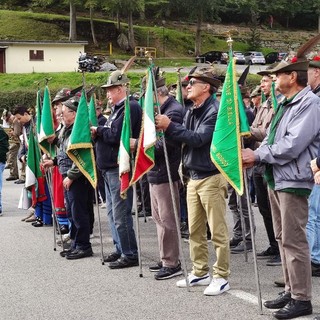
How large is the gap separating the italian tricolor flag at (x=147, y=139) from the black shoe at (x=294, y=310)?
7.20 ft

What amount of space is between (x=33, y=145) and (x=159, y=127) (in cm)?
461

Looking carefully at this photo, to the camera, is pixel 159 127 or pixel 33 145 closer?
pixel 159 127

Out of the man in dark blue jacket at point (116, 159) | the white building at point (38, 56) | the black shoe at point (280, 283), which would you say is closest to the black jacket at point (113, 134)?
the man in dark blue jacket at point (116, 159)

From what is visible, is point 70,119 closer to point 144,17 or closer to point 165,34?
point 165,34

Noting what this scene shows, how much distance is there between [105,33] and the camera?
220 feet

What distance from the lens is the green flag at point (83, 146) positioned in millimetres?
8531

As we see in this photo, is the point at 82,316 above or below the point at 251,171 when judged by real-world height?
below

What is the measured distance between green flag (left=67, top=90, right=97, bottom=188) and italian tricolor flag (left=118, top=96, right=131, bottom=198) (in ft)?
2.33

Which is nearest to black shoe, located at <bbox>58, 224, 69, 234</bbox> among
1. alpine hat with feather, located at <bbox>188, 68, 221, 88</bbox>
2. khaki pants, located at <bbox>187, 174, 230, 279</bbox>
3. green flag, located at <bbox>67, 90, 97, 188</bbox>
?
green flag, located at <bbox>67, 90, 97, 188</bbox>

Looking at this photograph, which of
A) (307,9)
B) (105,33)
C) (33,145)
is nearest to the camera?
(33,145)

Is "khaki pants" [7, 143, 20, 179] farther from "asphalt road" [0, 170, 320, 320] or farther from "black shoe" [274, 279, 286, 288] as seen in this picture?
"black shoe" [274, 279, 286, 288]

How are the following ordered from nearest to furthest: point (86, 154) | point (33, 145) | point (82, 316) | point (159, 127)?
point (82, 316)
point (159, 127)
point (86, 154)
point (33, 145)

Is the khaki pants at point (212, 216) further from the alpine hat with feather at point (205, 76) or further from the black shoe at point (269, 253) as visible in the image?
the black shoe at point (269, 253)

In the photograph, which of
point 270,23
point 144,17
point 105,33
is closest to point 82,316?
point 105,33
